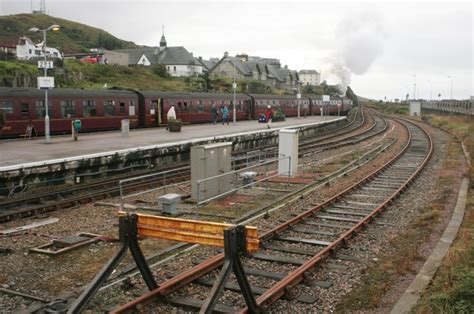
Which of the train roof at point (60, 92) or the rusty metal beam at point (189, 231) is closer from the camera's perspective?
the rusty metal beam at point (189, 231)

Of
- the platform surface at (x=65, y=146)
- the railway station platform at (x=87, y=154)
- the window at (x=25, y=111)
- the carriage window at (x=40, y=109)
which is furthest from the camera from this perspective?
the carriage window at (x=40, y=109)

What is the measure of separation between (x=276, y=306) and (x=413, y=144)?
1069 inches

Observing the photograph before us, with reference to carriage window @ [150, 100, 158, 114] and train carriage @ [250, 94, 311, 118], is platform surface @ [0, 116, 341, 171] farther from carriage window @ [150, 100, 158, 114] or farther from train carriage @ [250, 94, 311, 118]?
train carriage @ [250, 94, 311, 118]

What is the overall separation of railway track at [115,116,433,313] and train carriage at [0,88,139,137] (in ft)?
55.9

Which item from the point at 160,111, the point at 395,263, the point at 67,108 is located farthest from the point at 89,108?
the point at 395,263

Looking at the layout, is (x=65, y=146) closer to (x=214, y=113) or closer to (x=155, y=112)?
(x=155, y=112)

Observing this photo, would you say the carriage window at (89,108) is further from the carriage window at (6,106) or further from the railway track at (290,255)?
the railway track at (290,255)

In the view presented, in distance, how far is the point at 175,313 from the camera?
646 centimetres

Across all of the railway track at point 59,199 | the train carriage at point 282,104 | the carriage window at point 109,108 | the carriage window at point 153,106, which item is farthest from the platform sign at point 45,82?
the train carriage at point 282,104

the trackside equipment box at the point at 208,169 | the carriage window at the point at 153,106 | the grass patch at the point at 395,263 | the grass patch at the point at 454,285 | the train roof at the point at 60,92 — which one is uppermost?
the train roof at the point at 60,92

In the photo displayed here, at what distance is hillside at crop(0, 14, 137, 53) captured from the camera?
122438mm

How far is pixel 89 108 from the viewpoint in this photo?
2816 cm

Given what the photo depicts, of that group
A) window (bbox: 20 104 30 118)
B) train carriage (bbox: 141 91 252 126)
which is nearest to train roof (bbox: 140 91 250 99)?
train carriage (bbox: 141 91 252 126)

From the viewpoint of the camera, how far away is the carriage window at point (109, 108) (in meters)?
29.3
